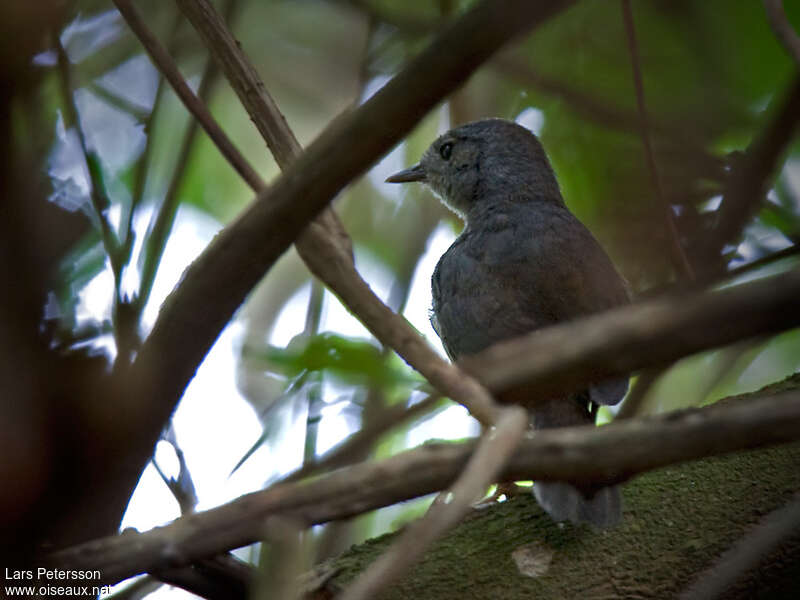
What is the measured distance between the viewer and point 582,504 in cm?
279

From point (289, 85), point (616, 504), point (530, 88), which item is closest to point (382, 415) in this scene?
point (616, 504)

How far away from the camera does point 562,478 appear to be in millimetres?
1508

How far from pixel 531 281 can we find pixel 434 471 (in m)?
2.26

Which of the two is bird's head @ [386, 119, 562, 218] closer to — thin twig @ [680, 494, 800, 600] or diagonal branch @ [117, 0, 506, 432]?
diagonal branch @ [117, 0, 506, 432]

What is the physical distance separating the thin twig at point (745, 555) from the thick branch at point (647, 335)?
42.6 inches

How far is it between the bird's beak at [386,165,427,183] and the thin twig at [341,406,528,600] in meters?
4.02

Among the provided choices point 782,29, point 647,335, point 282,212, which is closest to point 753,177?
point 782,29

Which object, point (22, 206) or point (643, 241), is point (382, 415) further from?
point (22, 206)

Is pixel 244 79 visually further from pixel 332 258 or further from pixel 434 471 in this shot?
pixel 434 471

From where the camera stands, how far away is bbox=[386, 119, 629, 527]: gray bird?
321 cm

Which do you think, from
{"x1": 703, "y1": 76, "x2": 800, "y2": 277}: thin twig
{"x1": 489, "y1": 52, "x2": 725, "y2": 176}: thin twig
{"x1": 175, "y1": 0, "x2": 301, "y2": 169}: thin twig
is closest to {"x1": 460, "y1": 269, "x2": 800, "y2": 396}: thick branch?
{"x1": 175, "y1": 0, "x2": 301, "y2": 169}: thin twig

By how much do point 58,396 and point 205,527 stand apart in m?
0.34

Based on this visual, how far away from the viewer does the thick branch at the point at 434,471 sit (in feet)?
4.56

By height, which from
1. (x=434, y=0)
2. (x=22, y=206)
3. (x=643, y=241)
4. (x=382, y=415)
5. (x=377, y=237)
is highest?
(x=434, y=0)
